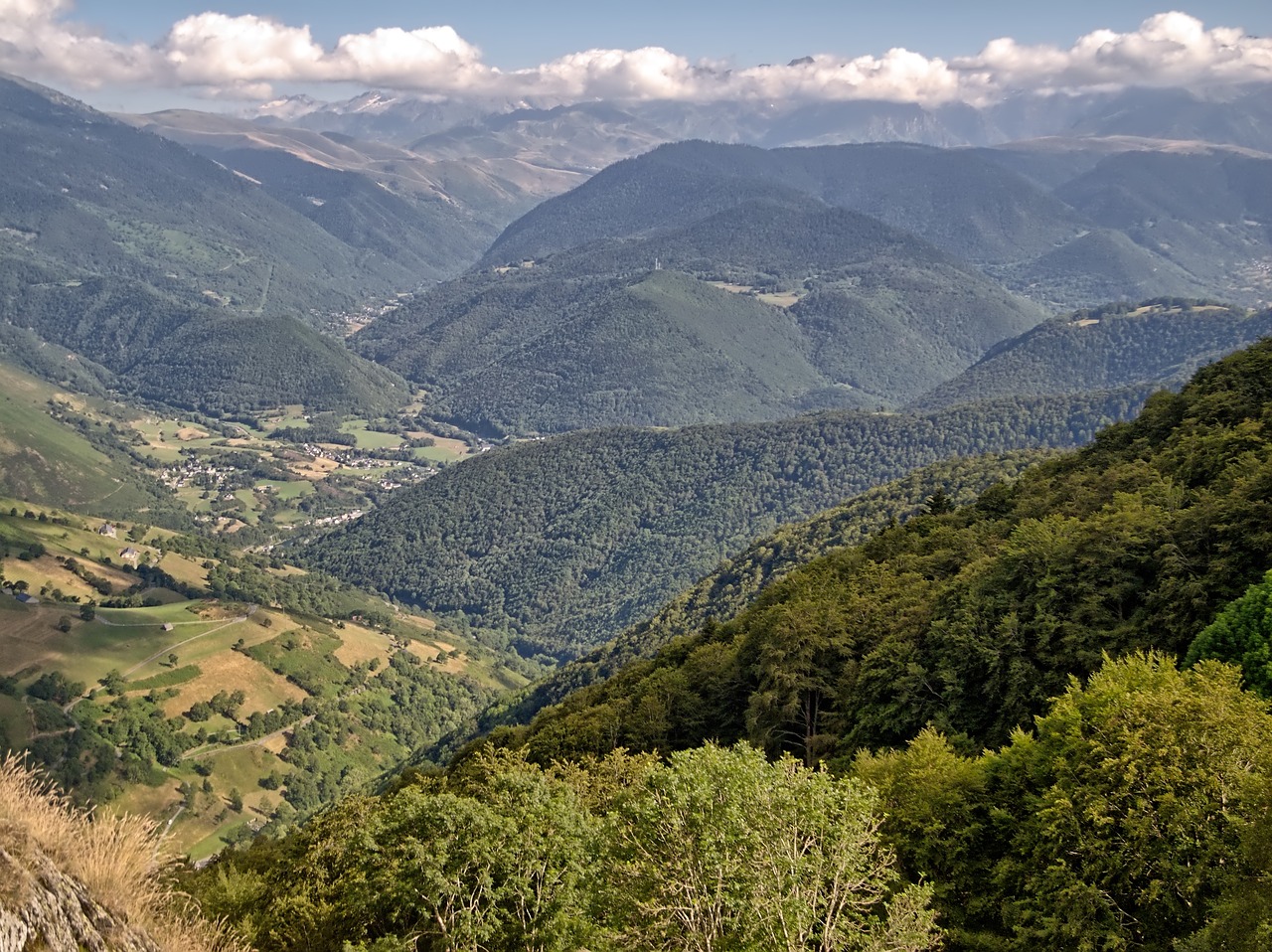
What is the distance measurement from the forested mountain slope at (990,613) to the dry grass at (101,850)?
3592cm

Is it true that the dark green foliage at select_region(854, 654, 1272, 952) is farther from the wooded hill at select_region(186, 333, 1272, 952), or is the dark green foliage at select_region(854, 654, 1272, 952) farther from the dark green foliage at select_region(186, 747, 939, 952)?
the dark green foliage at select_region(186, 747, 939, 952)

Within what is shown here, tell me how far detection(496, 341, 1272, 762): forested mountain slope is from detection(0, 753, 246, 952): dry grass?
35918 mm

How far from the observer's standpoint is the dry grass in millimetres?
14664

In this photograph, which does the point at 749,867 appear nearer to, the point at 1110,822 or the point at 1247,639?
the point at 1110,822

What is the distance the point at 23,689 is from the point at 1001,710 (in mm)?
171467

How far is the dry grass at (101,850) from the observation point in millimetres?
14664

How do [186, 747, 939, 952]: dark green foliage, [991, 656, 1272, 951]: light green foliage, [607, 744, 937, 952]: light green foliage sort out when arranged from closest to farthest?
[607, 744, 937, 952]: light green foliage, [186, 747, 939, 952]: dark green foliage, [991, 656, 1272, 951]: light green foliage

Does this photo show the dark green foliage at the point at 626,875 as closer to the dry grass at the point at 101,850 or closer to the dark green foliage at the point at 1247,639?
the dry grass at the point at 101,850

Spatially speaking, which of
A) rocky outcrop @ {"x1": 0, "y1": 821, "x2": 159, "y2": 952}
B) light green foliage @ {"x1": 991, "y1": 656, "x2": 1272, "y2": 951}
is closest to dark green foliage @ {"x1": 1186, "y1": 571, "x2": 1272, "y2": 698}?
light green foliage @ {"x1": 991, "y1": 656, "x2": 1272, "y2": 951}

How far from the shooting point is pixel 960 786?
34.4m

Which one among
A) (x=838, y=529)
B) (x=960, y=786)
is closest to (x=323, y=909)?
(x=960, y=786)

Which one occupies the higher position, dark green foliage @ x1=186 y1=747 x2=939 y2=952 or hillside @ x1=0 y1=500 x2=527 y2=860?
dark green foliage @ x1=186 y1=747 x2=939 y2=952

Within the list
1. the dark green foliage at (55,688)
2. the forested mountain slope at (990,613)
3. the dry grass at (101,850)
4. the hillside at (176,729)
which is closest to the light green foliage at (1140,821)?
the forested mountain slope at (990,613)

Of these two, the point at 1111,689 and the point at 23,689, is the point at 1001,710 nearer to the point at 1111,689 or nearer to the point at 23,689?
→ the point at 1111,689
